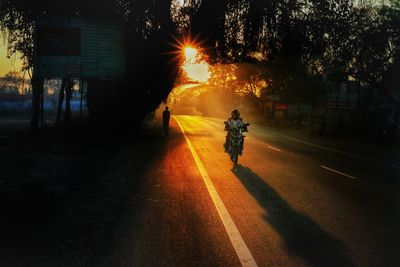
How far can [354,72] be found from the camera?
143 feet

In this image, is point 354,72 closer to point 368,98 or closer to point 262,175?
point 368,98

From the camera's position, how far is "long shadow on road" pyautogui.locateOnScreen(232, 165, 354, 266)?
6.11m

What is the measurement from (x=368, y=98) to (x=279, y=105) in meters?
11.2

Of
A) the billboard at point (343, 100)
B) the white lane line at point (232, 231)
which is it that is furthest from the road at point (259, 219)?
the billboard at point (343, 100)

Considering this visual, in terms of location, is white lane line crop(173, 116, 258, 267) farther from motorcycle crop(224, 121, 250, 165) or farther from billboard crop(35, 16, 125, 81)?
billboard crop(35, 16, 125, 81)

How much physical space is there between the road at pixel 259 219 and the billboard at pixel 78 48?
1209 cm

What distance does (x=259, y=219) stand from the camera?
8172 mm

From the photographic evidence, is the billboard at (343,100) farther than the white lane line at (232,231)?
Yes

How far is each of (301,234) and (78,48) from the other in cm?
1991

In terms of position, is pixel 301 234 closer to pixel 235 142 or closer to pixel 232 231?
pixel 232 231

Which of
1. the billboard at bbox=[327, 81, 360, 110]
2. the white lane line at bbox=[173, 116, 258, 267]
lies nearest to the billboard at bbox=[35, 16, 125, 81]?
the white lane line at bbox=[173, 116, 258, 267]

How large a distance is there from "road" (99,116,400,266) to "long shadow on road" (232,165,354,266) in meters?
0.01

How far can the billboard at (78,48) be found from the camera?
24.2 meters

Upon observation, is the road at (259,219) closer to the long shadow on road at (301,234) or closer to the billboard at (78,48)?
the long shadow on road at (301,234)
